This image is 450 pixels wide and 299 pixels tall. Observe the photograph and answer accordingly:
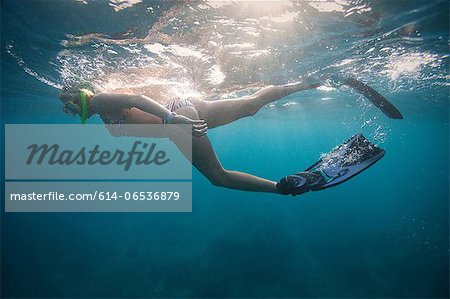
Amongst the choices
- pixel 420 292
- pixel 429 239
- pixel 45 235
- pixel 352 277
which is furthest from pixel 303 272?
pixel 45 235

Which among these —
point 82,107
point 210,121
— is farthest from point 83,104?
point 210,121

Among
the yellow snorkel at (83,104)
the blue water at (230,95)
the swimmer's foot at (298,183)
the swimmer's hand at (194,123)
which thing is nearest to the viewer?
the swimmer's hand at (194,123)

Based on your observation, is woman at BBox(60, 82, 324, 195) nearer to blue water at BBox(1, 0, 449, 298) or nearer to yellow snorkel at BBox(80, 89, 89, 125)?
yellow snorkel at BBox(80, 89, 89, 125)

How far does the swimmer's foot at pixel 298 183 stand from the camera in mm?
5039

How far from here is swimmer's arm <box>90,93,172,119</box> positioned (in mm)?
4000

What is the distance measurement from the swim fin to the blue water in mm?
3946

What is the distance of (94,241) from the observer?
21047 millimetres

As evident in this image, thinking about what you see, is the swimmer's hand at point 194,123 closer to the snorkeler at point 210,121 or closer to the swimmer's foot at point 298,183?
the snorkeler at point 210,121

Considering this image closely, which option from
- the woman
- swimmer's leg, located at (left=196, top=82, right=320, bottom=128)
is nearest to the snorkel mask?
the woman

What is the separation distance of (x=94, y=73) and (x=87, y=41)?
3.00 meters

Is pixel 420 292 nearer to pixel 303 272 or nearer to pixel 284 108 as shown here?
pixel 303 272

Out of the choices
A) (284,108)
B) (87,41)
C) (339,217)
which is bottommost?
(339,217)

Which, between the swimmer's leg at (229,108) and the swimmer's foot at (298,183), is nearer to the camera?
the swimmer's foot at (298,183)

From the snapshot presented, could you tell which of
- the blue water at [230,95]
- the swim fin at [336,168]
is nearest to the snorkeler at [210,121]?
the swim fin at [336,168]
